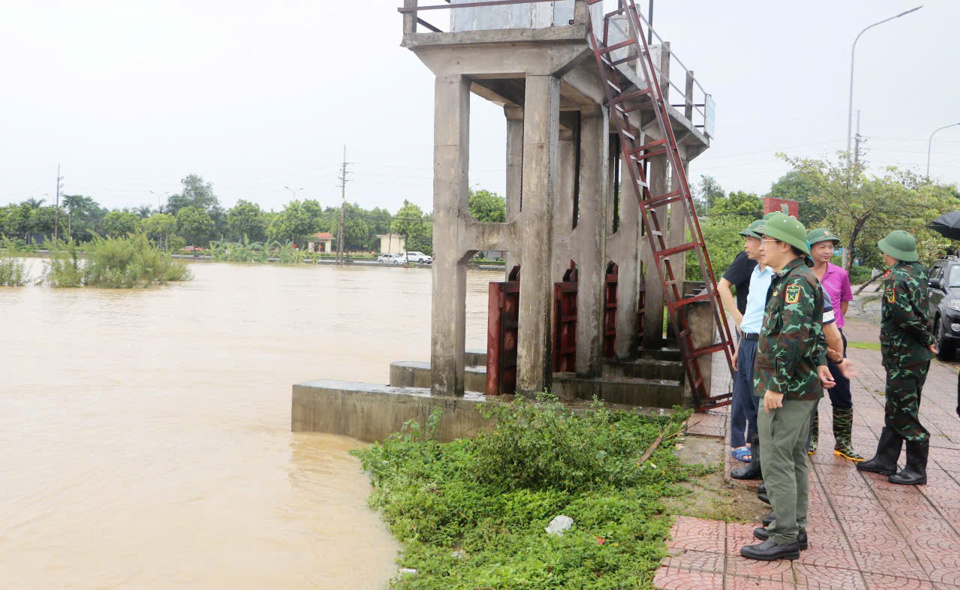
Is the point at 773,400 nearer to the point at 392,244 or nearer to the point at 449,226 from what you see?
the point at 449,226

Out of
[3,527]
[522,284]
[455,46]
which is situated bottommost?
[3,527]

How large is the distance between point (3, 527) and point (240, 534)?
2003 mm

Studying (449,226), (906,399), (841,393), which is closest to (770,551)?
(906,399)

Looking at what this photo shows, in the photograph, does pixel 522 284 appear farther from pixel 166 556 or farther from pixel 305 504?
pixel 166 556

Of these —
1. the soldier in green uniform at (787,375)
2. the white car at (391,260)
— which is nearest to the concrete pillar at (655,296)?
the soldier in green uniform at (787,375)

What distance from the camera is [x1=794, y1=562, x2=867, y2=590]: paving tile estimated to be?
159 inches

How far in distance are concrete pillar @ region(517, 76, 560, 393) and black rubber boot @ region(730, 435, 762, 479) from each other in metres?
3.04

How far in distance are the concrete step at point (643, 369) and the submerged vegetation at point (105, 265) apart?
2987cm

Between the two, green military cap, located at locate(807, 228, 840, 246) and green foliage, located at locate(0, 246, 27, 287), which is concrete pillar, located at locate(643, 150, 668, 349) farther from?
green foliage, located at locate(0, 246, 27, 287)

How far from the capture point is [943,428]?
→ 796 cm

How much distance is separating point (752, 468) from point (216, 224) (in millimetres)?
95949

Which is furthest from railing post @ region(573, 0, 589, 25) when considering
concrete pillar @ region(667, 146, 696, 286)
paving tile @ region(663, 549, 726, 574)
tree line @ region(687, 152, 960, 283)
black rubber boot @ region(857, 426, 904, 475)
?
tree line @ region(687, 152, 960, 283)

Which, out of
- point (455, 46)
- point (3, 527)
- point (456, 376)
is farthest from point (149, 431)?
point (455, 46)

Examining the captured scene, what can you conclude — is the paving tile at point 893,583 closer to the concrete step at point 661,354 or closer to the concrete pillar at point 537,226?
the concrete pillar at point 537,226
